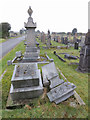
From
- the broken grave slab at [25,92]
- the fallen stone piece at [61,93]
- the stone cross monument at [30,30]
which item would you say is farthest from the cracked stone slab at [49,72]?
the stone cross monument at [30,30]

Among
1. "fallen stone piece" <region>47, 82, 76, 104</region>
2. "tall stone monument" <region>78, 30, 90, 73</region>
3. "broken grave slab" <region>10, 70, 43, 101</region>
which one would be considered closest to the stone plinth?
"broken grave slab" <region>10, 70, 43, 101</region>

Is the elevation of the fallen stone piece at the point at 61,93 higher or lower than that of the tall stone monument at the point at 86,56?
lower

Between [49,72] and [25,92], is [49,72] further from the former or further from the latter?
[25,92]

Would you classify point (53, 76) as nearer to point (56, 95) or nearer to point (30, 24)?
point (56, 95)

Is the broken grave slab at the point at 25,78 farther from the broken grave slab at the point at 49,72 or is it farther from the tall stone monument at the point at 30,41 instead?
the tall stone monument at the point at 30,41

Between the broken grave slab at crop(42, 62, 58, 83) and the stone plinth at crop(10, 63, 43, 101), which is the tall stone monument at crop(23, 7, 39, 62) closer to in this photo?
the broken grave slab at crop(42, 62, 58, 83)

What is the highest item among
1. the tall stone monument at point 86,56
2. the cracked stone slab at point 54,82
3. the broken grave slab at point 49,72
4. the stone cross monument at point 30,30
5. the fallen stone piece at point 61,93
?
the stone cross monument at point 30,30

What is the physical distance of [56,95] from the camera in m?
3.53

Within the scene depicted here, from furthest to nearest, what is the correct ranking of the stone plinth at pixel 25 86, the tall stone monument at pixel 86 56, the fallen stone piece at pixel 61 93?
1. the tall stone monument at pixel 86 56
2. the stone plinth at pixel 25 86
3. the fallen stone piece at pixel 61 93

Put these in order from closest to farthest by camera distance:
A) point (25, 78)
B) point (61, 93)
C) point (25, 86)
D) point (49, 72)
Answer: point (61, 93) → point (25, 78) → point (25, 86) → point (49, 72)

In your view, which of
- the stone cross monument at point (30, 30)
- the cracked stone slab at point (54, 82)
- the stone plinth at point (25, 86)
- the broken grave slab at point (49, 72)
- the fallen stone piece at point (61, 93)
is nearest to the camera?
the fallen stone piece at point (61, 93)

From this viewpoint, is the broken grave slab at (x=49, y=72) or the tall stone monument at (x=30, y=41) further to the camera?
the tall stone monument at (x=30, y=41)

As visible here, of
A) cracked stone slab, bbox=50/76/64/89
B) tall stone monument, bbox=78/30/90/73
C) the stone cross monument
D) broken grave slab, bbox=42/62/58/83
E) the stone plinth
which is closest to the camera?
the stone plinth

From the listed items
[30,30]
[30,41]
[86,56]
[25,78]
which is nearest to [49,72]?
[25,78]
